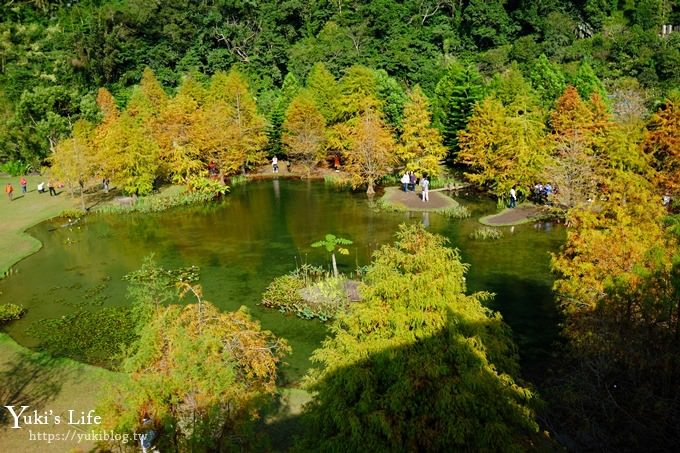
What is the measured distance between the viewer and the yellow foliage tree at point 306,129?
49969 mm

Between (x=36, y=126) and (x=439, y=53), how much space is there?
55243mm

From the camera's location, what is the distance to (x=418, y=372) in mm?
9273

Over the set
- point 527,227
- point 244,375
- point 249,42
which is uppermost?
point 249,42

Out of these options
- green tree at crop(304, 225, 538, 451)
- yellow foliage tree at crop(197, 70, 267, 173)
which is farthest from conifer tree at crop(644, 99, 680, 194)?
yellow foliage tree at crop(197, 70, 267, 173)

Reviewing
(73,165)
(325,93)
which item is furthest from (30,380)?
(325,93)

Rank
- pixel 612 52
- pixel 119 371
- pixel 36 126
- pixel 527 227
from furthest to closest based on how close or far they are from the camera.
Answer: pixel 612 52
pixel 36 126
pixel 527 227
pixel 119 371

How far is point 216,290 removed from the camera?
25125 mm

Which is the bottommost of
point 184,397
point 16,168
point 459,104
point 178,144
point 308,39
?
point 16,168

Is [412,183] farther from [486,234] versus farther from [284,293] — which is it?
[284,293]

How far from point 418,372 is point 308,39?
3269 inches

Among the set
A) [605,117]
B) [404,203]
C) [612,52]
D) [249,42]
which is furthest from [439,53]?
[404,203]

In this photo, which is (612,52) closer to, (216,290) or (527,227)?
(527,227)

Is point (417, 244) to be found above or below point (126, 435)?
above

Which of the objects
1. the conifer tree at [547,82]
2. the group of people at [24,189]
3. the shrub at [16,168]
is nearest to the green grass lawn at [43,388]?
the group of people at [24,189]
